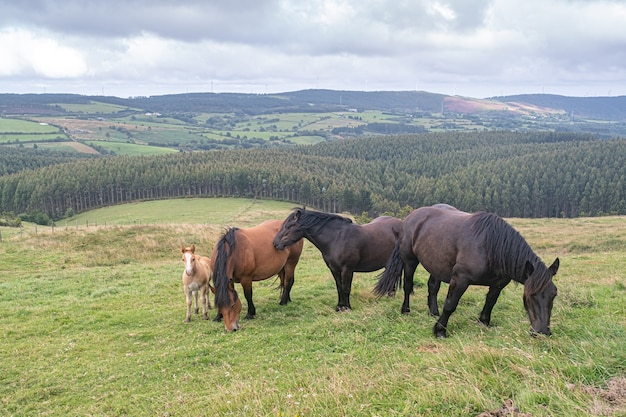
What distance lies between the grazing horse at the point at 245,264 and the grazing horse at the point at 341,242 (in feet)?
1.71

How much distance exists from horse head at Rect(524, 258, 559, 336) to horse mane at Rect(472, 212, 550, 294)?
20mm

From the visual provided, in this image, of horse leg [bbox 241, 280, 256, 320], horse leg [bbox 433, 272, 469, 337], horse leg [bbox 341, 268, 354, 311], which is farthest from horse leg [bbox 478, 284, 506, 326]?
horse leg [bbox 241, 280, 256, 320]

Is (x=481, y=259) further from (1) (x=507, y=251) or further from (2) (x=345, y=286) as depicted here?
(2) (x=345, y=286)

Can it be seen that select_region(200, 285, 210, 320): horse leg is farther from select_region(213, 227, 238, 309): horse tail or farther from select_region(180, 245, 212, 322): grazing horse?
select_region(213, 227, 238, 309): horse tail

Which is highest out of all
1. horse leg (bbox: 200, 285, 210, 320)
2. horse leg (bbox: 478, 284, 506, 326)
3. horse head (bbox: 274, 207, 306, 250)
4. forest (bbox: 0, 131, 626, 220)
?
horse head (bbox: 274, 207, 306, 250)

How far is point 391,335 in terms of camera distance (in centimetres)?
966

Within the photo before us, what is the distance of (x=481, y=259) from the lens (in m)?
9.23

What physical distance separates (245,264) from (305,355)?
12.6ft

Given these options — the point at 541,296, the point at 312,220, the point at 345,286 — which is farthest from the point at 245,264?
the point at 541,296

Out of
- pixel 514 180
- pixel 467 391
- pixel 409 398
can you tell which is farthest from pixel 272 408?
pixel 514 180

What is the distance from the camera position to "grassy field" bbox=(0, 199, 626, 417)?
19.2ft

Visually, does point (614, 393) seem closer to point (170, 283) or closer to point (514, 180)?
point (170, 283)

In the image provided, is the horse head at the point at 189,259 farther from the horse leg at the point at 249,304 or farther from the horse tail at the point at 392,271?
the horse tail at the point at 392,271

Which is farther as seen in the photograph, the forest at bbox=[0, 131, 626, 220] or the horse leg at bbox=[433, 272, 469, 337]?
the forest at bbox=[0, 131, 626, 220]
